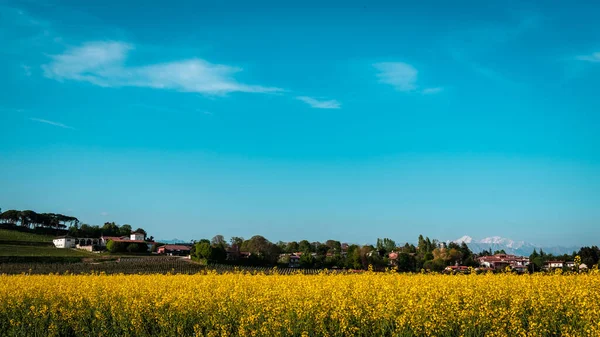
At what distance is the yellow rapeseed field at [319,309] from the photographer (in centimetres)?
1280

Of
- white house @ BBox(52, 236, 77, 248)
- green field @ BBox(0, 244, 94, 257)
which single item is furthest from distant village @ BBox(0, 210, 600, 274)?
green field @ BBox(0, 244, 94, 257)

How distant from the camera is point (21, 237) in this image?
152375 mm

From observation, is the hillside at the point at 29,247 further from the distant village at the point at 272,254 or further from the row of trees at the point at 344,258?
the row of trees at the point at 344,258

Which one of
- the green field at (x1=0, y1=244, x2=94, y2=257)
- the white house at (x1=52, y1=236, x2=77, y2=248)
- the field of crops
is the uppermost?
the white house at (x1=52, y1=236, x2=77, y2=248)

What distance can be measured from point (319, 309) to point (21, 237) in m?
161

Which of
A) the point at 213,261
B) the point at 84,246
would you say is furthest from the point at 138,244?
the point at 213,261

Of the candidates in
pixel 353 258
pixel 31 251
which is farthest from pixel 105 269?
pixel 353 258

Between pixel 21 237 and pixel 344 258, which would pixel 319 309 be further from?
pixel 21 237

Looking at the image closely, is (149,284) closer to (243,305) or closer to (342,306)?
(243,305)

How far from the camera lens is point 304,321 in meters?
13.5

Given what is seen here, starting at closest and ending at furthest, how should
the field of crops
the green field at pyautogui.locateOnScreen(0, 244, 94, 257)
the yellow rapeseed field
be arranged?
the yellow rapeseed field < the field of crops < the green field at pyautogui.locateOnScreen(0, 244, 94, 257)

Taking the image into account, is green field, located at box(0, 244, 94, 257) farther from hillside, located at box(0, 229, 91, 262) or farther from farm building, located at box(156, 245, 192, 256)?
farm building, located at box(156, 245, 192, 256)

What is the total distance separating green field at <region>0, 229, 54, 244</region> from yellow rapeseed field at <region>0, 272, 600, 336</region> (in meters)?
139

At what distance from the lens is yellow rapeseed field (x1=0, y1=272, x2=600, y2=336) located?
12.8 meters
